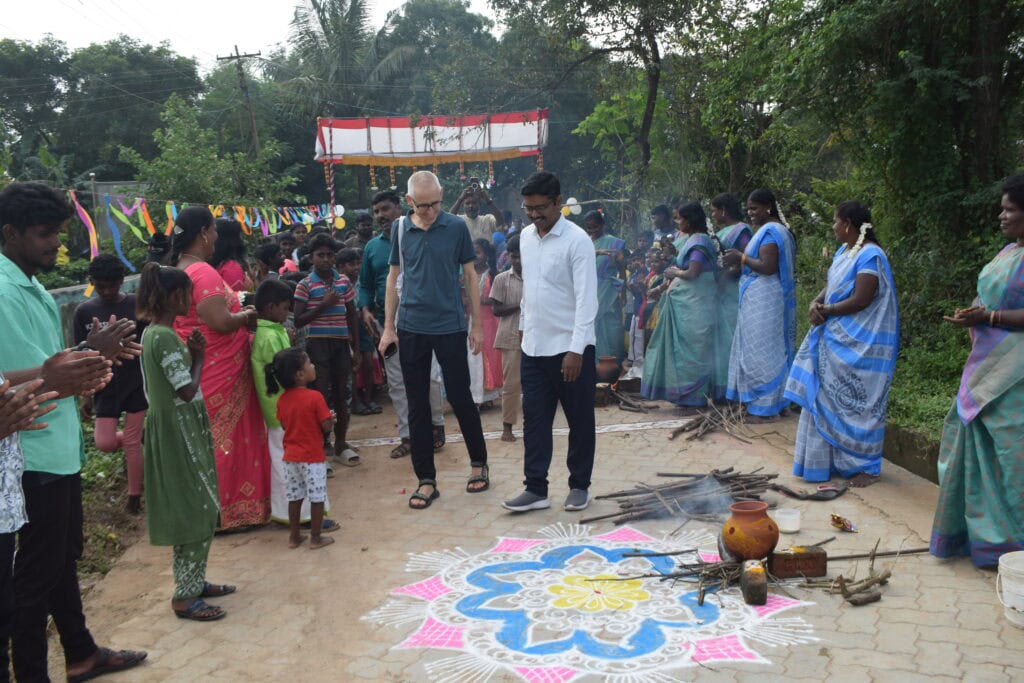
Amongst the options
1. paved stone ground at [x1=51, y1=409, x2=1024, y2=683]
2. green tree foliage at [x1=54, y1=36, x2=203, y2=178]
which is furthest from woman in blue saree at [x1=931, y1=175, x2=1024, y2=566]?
green tree foliage at [x1=54, y1=36, x2=203, y2=178]

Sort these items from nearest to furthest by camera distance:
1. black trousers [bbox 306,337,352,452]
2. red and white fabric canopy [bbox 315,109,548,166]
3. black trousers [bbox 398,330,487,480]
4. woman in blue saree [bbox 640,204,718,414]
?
black trousers [bbox 398,330,487,480] < black trousers [bbox 306,337,352,452] < woman in blue saree [bbox 640,204,718,414] < red and white fabric canopy [bbox 315,109,548,166]

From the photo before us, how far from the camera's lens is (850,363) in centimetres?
534

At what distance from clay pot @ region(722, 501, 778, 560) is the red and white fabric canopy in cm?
1285

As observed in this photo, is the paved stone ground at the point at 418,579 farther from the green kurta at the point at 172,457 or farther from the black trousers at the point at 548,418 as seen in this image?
the green kurta at the point at 172,457

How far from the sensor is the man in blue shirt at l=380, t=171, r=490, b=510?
5.52 meters

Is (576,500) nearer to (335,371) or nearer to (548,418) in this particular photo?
(548,418)

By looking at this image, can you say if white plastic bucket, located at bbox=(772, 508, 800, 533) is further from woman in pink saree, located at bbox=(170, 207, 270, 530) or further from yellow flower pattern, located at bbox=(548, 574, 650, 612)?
woman in pink saree, located at bbox=(170, 207, 270, 530)

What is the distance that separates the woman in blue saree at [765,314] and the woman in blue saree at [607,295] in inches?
91.8

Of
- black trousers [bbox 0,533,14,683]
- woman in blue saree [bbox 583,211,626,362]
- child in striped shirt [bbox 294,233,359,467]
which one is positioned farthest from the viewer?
woman in blue saree [bbox 583,211,626,362]

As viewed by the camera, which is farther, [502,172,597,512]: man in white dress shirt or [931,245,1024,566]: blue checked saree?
[502,172,597,512]: man in white dress shirt

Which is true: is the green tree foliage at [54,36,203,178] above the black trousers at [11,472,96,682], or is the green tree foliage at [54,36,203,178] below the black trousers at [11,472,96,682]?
above

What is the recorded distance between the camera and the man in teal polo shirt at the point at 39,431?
287 centimetres

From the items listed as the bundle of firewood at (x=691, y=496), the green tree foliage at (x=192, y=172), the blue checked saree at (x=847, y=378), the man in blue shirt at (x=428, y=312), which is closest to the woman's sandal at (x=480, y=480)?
the man in blue shirt at (x=428, y=312)

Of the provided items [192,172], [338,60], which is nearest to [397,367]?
[192,172]
